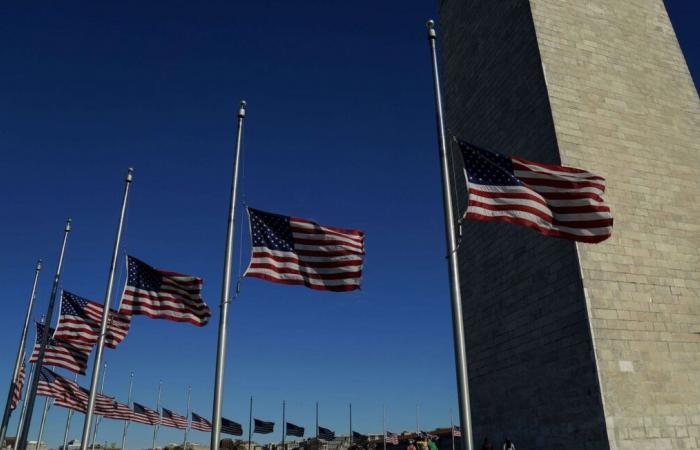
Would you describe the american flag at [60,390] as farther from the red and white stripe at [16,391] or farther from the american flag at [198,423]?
the american flag at [198,423]

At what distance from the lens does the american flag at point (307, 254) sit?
501 inches

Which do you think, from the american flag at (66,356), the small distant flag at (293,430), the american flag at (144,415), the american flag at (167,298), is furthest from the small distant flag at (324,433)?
the american flag at (167,298)

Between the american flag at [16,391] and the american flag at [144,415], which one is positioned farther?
the american flag at [144,415]

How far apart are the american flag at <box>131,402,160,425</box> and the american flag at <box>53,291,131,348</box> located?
77.2 ft

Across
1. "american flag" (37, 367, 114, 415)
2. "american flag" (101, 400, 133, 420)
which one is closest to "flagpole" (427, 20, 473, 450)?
"american flag" (37, 367, 114, 415)

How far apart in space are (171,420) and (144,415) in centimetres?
700

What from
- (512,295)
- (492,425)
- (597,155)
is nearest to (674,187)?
(597,155)

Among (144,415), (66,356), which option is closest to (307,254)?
(66,356)

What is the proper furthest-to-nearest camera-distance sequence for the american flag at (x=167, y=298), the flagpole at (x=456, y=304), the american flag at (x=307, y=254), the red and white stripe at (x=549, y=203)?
the american flag at (x=167, y=298), the american flag at (x=307, y=254), the red and white stripe at (x=549, y=203), the flagpole at (x=456, y=304)

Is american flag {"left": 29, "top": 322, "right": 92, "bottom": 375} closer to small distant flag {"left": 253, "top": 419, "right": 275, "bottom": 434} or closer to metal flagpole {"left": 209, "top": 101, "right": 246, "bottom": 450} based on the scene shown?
metal flagpole {"left": 209, "top": 101, "right": 246, "bottom": 450}

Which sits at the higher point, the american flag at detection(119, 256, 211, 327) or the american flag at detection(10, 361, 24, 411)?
the american flag at detection(119, 256, 211, 327)

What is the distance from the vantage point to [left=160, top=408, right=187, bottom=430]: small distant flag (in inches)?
1889

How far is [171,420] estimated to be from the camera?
4875cm

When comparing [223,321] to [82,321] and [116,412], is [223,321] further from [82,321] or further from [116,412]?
[116,412]
